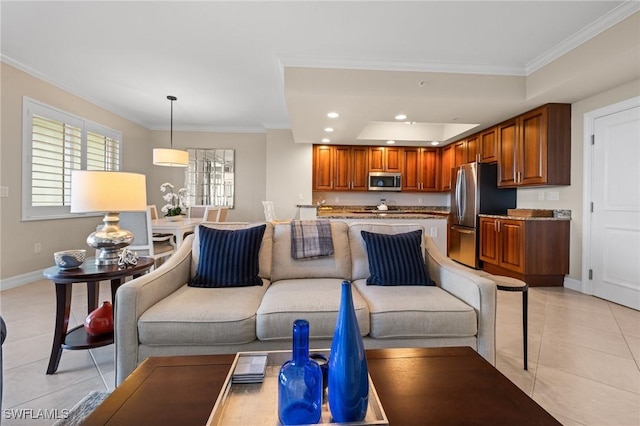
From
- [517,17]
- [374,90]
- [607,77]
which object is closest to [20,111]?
[374,90]

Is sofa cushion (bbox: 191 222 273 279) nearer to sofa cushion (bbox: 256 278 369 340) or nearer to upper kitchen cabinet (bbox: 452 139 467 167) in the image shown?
sofa cushion (bbox: 256 278 369 340)

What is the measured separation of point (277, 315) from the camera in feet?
5.12

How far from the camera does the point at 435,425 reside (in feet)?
2.55

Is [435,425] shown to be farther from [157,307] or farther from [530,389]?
[157,307]

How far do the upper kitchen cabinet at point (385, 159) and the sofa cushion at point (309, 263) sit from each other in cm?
423

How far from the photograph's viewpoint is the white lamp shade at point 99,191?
6.05ft

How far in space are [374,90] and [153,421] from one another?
3.42 m

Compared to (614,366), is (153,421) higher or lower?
higher

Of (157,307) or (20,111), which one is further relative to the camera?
(20,111)

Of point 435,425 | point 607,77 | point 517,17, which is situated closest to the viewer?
point 435,425

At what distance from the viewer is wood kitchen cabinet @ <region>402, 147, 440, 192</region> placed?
6320 millimetres

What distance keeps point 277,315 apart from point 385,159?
17.2 feet

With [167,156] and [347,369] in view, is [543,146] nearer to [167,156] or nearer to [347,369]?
[347,369]

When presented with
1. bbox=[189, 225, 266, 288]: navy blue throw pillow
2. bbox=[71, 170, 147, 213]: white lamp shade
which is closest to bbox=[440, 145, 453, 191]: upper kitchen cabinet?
bbox=[189, 225, 266, 288]: navy blue throw pillow
